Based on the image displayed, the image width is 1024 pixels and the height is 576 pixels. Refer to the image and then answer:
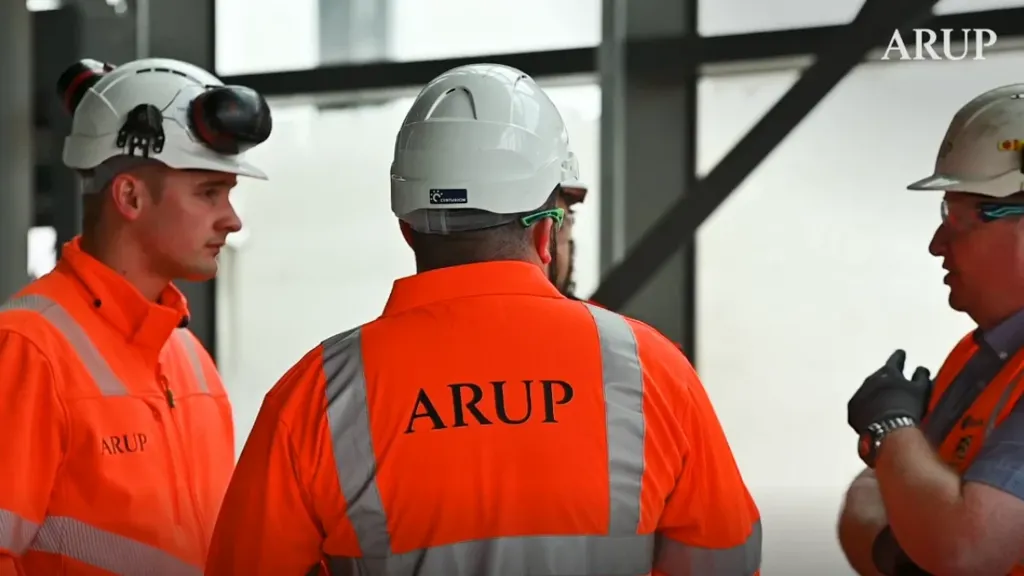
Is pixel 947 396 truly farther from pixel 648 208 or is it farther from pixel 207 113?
pixel 648 208

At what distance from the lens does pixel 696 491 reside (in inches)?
57.0

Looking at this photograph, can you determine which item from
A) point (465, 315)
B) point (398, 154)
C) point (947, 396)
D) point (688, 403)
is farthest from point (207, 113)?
point (947, 396)

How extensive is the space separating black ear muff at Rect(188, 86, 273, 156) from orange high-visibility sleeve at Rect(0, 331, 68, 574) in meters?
0.54

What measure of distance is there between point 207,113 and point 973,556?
1.57 metres

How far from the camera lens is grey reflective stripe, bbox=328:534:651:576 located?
1.36m

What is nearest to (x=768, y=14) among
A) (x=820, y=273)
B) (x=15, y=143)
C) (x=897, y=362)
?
(x=820, y=273)

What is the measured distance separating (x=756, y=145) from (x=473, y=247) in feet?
6.68

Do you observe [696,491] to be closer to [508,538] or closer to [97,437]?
[508,538]

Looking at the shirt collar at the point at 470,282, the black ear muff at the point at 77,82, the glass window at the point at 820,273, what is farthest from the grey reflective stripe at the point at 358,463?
the glass window at the point at 820,273

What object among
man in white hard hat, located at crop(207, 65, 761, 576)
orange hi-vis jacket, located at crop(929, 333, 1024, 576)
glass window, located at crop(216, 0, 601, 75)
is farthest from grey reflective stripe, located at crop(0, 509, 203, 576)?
glass window, located at crop(216, 0, 601, 75)

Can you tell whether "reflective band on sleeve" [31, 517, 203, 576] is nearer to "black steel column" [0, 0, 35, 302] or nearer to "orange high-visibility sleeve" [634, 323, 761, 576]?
"orange high-visibility sleeve" [634, 323, 761, 576]

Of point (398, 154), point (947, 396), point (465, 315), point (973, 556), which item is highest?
point (398, 154)

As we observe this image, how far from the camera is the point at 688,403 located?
1.43m

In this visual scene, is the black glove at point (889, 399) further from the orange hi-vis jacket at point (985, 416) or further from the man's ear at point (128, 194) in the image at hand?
the man's ear at point (128, 194)
